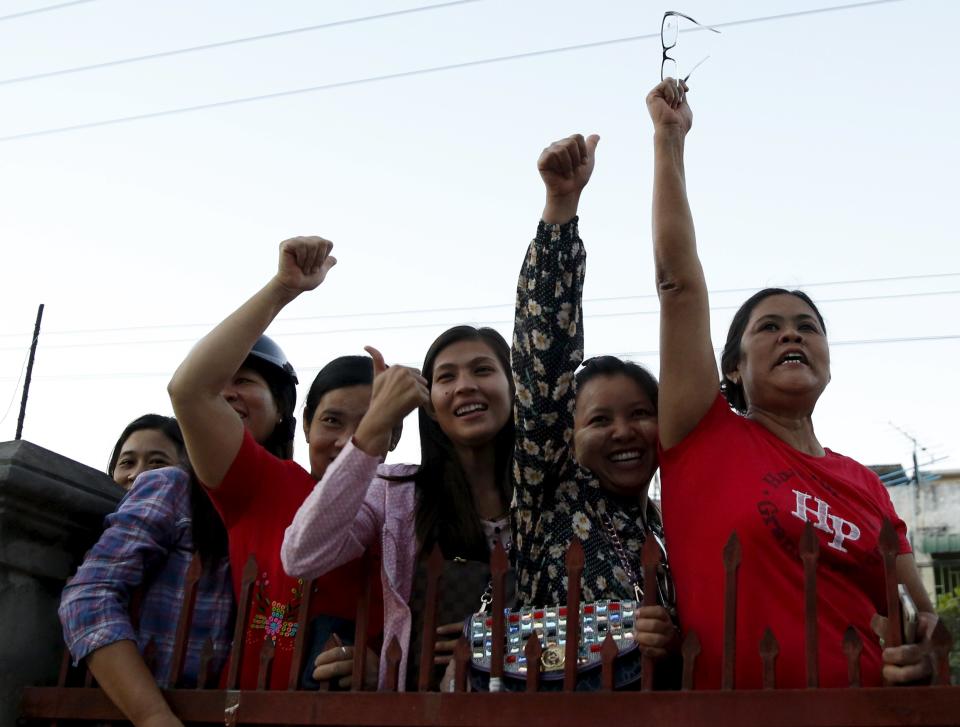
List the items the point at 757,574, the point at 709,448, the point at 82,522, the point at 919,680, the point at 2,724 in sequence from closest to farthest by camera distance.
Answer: the point at 919,680, the point at 757,574, the point at 709,448, the point at 2,724, the point at 82,522

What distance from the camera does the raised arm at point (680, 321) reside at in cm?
285

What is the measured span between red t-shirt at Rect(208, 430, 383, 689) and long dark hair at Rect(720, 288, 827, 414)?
1.19 m

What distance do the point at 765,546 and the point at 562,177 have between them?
1061 mm

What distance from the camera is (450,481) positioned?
3.12 m

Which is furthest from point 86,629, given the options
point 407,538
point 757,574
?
point 757,574

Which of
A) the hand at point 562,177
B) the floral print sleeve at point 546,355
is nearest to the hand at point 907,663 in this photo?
the floral print sleeve at point 546,355

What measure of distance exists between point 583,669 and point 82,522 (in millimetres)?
1586

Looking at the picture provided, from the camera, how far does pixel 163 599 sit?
10.3ft

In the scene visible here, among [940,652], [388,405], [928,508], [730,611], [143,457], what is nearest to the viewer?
[940,652]

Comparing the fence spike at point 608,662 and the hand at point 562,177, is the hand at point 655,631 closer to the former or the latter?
the fence spike at point 608,662

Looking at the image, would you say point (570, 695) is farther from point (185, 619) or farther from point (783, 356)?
point (783, 356)

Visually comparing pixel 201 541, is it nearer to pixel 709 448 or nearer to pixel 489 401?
pixel 489 401

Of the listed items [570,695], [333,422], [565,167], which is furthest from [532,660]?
[333,422]

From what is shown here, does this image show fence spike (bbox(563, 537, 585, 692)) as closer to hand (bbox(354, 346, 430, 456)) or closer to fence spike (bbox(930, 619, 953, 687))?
hand (bbox(354, 346, 430, 456))
